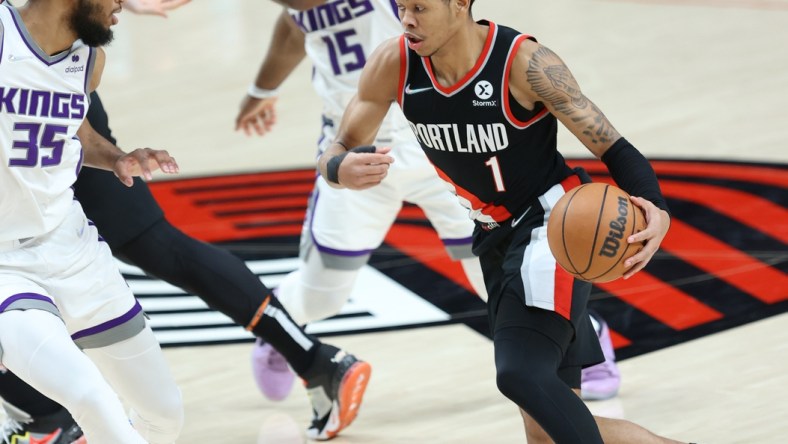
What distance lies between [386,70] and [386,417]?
1.61 m

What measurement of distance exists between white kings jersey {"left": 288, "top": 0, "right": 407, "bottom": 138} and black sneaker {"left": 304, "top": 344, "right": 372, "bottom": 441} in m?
0.92

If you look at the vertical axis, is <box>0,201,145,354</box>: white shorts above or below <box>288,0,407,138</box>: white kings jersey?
below

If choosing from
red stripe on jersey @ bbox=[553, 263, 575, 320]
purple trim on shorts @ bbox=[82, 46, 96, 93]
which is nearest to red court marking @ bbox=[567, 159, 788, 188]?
red stripe on jersey @ bbox=[553, 263, 575, 320]

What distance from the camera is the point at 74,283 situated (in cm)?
392

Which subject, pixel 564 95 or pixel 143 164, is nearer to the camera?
Result: pixel 564 95

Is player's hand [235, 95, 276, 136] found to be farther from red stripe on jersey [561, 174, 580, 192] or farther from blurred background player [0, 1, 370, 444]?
red stripe on jersey [561, 174, 580, 192]

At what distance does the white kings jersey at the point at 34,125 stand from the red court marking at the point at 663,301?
291cm

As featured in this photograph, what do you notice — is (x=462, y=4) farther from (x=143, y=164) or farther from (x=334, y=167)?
(x=143, y=164)

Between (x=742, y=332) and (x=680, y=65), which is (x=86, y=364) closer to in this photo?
(x=742, y=332)

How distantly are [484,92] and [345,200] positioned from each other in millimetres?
1369

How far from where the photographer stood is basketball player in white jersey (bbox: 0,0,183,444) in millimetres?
3592

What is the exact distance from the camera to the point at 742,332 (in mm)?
5562

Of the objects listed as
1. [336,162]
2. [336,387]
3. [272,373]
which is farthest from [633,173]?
[272,373]

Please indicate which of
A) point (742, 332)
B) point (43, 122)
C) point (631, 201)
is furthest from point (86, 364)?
point (742, 332)
